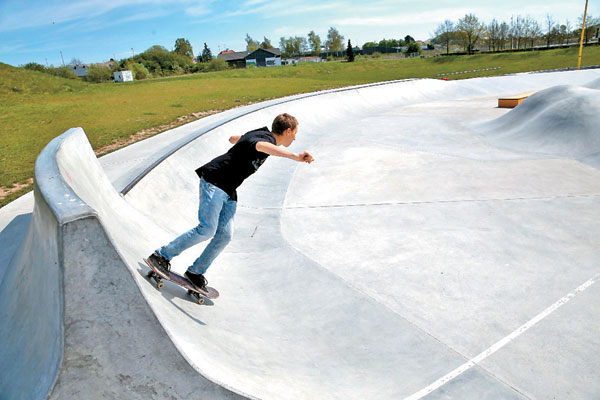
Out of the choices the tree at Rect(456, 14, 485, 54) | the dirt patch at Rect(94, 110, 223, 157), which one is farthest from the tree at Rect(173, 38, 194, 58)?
the dirt patch at Rect(94, 110, 223, 157)

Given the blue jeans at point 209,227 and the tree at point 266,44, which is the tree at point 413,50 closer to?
the tree at point 266,44

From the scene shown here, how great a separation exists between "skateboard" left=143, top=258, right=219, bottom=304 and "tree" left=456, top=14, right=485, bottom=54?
97087mm

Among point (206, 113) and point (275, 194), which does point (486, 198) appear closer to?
point (275, 194)

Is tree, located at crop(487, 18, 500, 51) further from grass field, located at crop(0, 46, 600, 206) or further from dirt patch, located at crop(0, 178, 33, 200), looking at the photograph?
dirt patch, located at crop(0, 178, 33, 200)

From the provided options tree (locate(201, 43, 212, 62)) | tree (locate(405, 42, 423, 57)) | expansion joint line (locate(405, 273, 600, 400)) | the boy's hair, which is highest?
tree (locate(201, 43, 212, 62))

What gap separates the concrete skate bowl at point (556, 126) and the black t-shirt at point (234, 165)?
7.15 m

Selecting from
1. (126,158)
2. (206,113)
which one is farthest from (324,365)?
(206,113)

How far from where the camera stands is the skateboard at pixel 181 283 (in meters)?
3.23

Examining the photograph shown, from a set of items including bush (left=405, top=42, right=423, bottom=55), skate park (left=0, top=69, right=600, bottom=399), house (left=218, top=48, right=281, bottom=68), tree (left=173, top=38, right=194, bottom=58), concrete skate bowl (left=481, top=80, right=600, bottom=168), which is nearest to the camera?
skate park (left=0, top=69, right=600, bottom=399)

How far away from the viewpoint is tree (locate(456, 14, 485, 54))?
287 ft

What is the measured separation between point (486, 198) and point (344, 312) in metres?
3.77

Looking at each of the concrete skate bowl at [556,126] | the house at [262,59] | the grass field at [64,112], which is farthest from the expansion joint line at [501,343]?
the house at [262,59]

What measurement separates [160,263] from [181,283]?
0.79ft

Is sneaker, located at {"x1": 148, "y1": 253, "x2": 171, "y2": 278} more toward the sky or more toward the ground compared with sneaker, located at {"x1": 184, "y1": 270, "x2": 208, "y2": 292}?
more toward the sky
